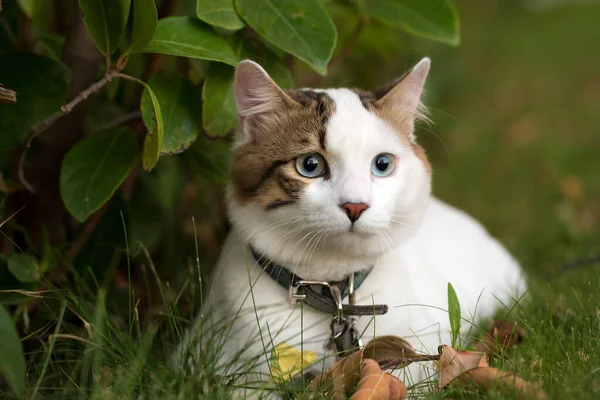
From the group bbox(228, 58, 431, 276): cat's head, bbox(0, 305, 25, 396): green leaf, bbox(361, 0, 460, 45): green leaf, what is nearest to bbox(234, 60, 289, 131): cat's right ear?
bbox(228, 58, 431, 276): cat's head

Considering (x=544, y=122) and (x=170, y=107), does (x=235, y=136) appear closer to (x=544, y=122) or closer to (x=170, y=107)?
(x=170, y=107)

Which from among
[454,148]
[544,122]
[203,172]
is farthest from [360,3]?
[544,122]

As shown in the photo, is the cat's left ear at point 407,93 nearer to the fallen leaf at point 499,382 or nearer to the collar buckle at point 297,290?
the collar buckle at point 297,290

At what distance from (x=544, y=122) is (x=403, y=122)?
361 cm

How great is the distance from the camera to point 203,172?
2.17m

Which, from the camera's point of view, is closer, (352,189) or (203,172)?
(352,189)

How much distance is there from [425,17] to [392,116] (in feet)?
1.26

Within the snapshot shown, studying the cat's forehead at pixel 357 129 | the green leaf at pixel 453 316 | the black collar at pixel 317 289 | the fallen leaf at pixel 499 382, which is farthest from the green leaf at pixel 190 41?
the fallen leaf at pixel 499 382

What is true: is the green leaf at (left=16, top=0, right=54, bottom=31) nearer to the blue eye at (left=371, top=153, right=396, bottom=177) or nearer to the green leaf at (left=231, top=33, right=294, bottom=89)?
the green leaf at (left=231, top=33, right=294, bottom=89)

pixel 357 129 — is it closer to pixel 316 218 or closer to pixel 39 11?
pixel 316 218

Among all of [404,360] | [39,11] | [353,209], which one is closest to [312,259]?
[353,209]

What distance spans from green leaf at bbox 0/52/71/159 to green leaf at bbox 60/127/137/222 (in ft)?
0.52

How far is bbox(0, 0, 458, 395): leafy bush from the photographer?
1.77 metres

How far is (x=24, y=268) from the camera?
→ 6.29 ft
